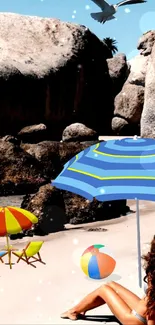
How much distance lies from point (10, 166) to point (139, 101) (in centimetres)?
1436

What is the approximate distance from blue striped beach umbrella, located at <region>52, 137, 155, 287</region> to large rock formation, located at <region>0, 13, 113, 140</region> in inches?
752

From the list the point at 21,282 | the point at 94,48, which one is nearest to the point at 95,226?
the point at 21,282

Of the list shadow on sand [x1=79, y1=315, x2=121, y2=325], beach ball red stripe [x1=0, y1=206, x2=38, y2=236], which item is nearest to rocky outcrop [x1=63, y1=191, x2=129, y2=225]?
beach ball red stripe [x1=0, y1=206, x2=38, y2=236]

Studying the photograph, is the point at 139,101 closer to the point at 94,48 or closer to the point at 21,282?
the point at 94,48

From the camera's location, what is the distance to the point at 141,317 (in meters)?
3.63

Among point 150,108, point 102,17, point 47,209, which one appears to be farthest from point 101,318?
point 150,108

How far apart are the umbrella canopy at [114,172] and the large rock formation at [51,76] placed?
19091mm

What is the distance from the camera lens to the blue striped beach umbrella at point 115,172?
4.39 metres

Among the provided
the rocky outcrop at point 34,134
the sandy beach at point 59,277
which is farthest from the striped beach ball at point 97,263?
the rocky outcrop at point 34,134

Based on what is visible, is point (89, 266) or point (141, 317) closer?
point (141, 317)

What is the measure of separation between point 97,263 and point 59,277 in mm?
787

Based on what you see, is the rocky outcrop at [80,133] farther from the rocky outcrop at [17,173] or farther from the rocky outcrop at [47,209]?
the rocky outcrop at [47,209]

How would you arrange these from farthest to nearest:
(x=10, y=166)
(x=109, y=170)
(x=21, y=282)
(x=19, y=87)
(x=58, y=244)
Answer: (x=19, y=87)
(x=10, y=166)
(x=58, y=244)
(x=21, y=282)
(x=109, y=170)

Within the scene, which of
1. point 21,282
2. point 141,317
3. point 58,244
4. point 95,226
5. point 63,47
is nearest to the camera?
point 141,317
